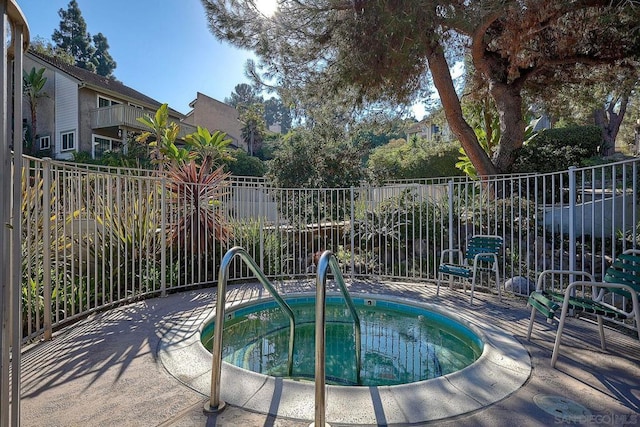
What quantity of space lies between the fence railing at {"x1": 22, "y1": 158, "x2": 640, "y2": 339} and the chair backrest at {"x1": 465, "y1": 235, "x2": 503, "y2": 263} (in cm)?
27

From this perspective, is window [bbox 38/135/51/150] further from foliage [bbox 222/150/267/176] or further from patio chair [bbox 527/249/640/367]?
patio chair [bbox 527/249/640/367]

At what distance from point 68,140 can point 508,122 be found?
23.2 m

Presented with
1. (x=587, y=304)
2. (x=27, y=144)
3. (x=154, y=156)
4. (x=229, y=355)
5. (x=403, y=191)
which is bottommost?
(x=229, y=355)

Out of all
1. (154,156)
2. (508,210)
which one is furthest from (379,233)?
(154,156)

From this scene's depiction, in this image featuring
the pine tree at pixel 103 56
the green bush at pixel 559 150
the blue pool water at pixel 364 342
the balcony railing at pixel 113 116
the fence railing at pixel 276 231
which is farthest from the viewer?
the pine tree at pixel 103 56

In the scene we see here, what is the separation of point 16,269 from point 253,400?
70.5 inches

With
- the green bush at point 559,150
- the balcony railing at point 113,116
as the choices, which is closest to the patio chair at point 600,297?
the green bush at point 559,150

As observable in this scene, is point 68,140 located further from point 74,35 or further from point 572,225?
point 74,35

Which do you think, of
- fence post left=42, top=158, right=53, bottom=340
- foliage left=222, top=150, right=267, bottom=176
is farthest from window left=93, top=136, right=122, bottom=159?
fence post left=42, top=158, right=53, bottom=340

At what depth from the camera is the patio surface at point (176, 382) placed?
2.43 m

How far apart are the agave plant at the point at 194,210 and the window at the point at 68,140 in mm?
17947

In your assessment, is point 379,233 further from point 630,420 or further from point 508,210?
point 630,420

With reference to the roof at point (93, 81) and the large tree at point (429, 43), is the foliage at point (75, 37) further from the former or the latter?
the large tree at point (429, 43)

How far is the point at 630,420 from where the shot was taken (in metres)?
2.39
